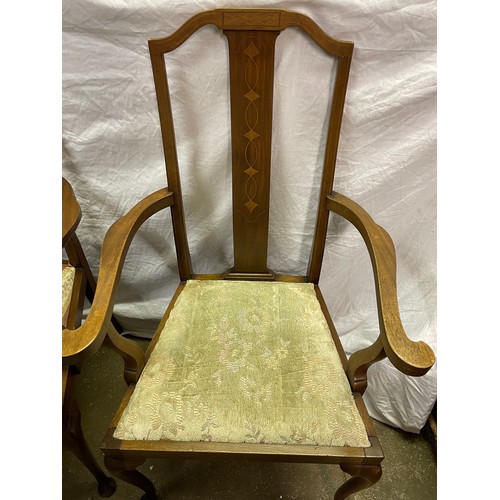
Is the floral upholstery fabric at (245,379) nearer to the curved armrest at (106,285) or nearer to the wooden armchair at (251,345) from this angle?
the wooden armchair at (251,345)

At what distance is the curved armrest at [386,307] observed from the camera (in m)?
0.58

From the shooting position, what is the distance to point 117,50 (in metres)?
0.88

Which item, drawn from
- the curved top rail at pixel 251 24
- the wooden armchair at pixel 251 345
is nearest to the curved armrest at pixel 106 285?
the wooden armchair at pixel 251 345

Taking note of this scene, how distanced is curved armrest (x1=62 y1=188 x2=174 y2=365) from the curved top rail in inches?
12.9

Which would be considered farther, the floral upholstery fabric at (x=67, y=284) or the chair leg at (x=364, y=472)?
the floral upholstery fabric at (x=67, y=284)

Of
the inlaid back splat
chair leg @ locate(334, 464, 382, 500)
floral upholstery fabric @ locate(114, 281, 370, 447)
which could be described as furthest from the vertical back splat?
chair leg @ locate(334, 464, 382, 500)

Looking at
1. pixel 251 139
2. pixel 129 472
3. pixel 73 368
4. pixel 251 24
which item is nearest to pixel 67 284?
pixel 73 368

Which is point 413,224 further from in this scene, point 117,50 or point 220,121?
point 117,50

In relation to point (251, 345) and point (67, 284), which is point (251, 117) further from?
point (67, 284)

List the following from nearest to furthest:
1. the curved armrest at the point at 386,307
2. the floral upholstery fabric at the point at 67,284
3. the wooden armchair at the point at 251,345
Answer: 1. the curved armrest at the point at 386,307
2. the wooden armchair at the point at 251,345
3. the floral upholstery fabric at the point at 67,284

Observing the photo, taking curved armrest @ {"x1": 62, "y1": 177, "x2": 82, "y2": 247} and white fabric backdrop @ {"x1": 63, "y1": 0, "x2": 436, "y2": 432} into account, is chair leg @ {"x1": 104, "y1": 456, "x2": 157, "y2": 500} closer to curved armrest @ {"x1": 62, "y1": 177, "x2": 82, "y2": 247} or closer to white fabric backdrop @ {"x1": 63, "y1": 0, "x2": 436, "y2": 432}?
curved armrest @ {"x1": 62, "y1": 177, "x2": 82, "y2": 247}

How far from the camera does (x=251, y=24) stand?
74 centimetres

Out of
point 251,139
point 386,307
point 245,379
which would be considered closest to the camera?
point 386,307

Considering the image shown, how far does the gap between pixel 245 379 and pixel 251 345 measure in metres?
0.09
